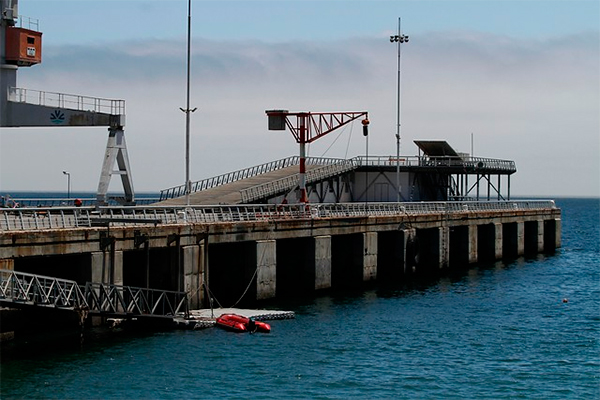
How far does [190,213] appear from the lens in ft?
163

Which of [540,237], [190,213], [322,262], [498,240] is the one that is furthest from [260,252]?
[540,237]

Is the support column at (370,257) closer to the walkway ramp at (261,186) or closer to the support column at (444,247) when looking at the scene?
the support column at (444,247)

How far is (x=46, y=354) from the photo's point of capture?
3644 cm

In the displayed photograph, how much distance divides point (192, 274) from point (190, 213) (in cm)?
431

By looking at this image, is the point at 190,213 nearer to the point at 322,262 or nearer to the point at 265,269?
the point at 265,269

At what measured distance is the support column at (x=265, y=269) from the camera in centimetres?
5144

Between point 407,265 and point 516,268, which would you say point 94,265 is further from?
point 516,268

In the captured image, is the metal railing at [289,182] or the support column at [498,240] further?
the support column at [498,240]

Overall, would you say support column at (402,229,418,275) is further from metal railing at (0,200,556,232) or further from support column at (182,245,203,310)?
support column at (182,245,203,310)

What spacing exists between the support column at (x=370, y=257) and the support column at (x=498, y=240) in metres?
22.5

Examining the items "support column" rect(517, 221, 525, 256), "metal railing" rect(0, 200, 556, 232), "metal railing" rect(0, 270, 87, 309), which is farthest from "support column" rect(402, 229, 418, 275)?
"metal railing" rect(0, 270, 87, 309)

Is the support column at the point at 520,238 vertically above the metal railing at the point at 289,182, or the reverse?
the metal railing at the point at 289,182

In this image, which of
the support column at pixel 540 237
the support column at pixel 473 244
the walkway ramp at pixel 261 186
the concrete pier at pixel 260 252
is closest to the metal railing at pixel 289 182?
the walkway ramp at pixel 261 186

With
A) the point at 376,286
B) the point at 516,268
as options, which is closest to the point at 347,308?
the point at 376,286
